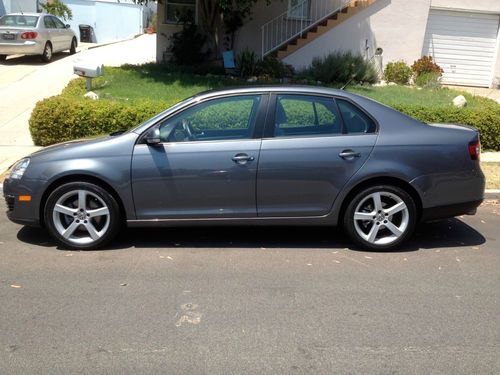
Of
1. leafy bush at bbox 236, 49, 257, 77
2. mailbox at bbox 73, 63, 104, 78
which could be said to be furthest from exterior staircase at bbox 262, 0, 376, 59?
mailbox at bbox 73, 63, 104, 78

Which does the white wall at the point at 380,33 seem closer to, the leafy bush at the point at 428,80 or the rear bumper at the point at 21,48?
the leafy bush at the point at 428,80

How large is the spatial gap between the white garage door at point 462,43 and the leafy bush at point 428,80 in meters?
1.43

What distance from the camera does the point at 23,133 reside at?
413 inches

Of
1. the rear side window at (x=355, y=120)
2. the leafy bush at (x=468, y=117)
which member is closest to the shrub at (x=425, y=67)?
the leafy bush at (x=468, y=117)

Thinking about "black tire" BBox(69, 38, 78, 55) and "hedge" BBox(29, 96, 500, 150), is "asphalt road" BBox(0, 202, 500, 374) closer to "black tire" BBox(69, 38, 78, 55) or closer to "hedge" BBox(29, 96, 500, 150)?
"hedge" BBox(29, 96, 500, 150)

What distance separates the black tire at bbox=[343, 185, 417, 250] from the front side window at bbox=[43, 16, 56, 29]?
15318 mm

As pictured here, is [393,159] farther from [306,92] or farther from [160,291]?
[160,291]

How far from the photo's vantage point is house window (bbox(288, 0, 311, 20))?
16.9 m

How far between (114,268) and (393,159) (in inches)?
110

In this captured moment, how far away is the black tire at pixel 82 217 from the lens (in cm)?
539

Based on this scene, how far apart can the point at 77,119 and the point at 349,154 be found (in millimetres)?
5687

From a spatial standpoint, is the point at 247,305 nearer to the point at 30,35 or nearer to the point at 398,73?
the point at 398,73

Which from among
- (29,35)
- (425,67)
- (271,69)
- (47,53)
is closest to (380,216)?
(271,69)

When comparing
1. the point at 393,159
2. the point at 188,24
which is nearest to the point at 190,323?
the point at 393,159
